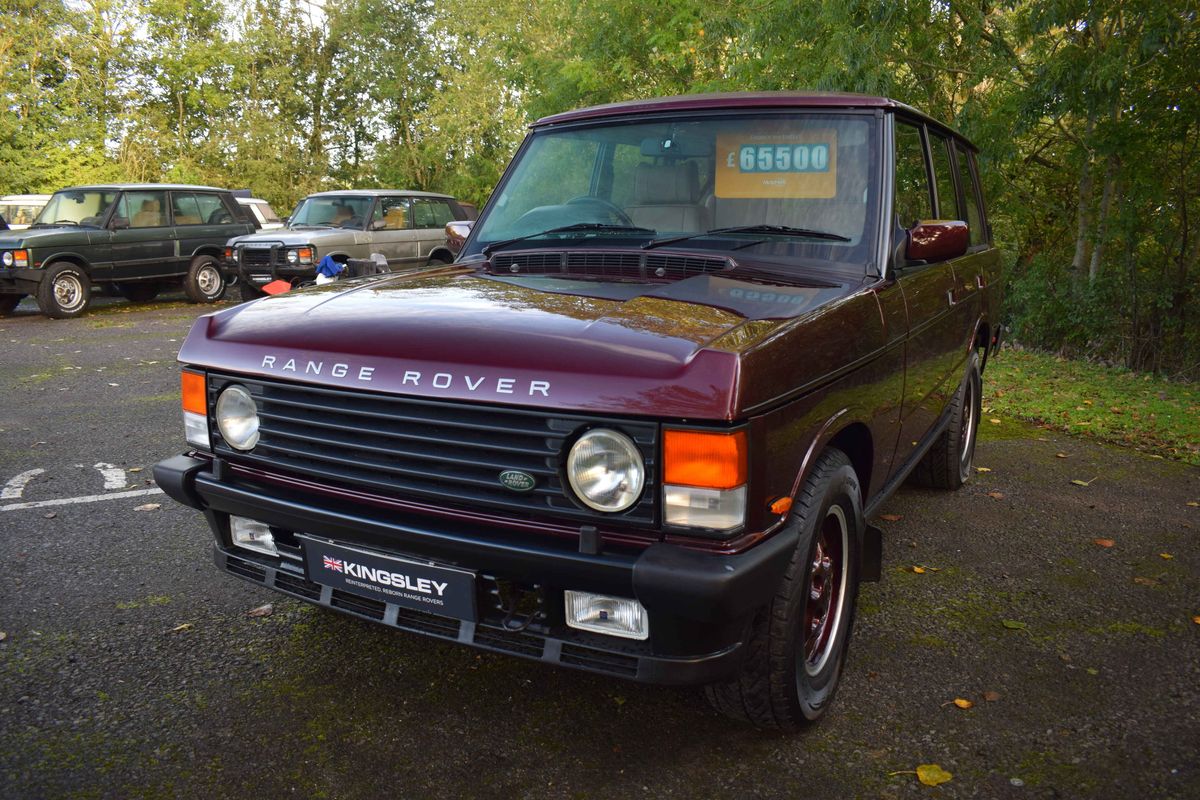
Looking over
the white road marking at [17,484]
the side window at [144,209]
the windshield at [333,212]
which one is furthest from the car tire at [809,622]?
the side window at [144,209]

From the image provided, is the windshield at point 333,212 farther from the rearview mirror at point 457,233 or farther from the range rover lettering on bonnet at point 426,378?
the range rover lettering on bonnet at point 426,378

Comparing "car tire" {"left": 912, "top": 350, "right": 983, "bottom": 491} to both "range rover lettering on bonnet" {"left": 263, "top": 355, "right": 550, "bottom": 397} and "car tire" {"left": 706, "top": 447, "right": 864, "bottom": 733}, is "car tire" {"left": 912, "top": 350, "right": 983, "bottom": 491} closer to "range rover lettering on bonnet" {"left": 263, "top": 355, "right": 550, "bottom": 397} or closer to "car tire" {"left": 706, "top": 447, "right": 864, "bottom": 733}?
"car tire" {"left": 706, "top": 447, "right": 864, "bottom": 733}

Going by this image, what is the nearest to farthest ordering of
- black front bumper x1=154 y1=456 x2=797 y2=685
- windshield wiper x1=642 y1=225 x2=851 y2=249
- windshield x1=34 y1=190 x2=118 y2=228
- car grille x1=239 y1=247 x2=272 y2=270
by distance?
1. black front bumper x1=154 y1=456 x2=797 y2=685
2. windshield wiper x1=642 y1=225 x2=851 y2=249
3. car grille x1=239 y1=247 x2=272 y2=270
4. windshield x1=34 y1=190 x2=118 y2=228

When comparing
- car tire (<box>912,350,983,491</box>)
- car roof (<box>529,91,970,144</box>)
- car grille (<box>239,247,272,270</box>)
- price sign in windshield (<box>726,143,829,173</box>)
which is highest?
car roof (<box>529,91,970,144</box>)

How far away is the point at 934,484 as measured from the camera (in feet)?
17.0

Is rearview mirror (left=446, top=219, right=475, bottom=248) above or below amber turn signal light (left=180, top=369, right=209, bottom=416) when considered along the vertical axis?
above

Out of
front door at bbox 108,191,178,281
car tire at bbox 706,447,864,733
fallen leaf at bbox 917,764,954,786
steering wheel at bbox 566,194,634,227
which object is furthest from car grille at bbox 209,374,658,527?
front door at bbox 108,191,178,281

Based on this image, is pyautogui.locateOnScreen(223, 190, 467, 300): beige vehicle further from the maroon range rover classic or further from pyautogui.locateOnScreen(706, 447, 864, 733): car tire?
pyautogui.locateOnScreen(706, 447, 864, 733): car tire

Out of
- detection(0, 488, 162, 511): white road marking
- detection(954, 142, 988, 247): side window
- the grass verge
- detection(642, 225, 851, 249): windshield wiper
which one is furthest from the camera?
the grass verge

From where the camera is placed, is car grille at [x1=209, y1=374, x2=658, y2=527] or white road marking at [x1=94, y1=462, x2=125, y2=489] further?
white road marking at [x1=94, y1=462, x2=125, y2=489]

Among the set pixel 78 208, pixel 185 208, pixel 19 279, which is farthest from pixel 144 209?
pixel 19 279

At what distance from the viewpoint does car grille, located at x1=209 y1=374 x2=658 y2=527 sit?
7.38 feet

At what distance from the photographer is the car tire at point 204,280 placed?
50.5 ft

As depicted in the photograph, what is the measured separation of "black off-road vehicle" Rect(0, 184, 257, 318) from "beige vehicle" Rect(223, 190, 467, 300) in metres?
0.77
